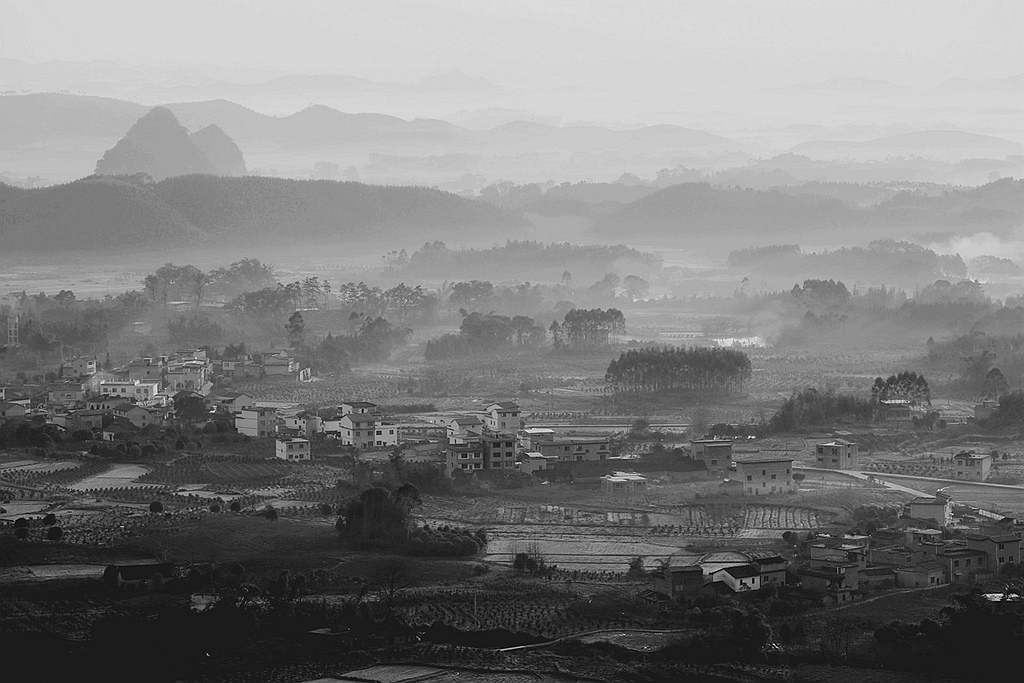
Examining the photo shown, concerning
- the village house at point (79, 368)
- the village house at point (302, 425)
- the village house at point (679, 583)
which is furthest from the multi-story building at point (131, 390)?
the village house at point (679, 583)

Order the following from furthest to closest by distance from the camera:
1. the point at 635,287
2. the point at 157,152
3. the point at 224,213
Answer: the point at 157,152
the point at 224,213
the point at 635,287

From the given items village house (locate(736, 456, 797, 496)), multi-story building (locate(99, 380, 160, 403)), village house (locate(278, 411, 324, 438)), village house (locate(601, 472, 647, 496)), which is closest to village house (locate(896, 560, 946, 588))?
village house (locate(736, 456, 797, 496))

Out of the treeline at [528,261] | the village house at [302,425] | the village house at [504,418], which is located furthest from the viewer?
the treeline at [528,261]

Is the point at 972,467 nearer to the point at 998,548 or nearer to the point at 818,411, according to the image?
the point at 818,411

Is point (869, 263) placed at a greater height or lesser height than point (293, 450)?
greater

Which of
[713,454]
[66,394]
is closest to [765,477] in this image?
[713,454]

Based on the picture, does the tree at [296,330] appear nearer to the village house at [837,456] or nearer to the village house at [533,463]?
the village house at [533,463]

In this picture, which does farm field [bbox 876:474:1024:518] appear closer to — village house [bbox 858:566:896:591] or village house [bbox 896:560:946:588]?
village house [bbox 896:560:946:588]
